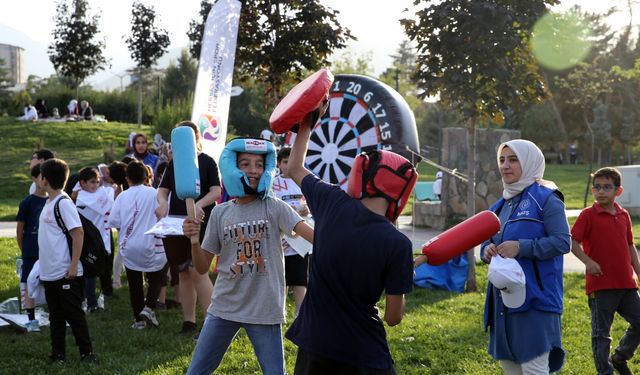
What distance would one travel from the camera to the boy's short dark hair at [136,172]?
24.5 ft

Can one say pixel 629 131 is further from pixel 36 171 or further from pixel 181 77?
pixel 36 171

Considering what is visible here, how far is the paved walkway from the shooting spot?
1188 centimetres

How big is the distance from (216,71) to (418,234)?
20.0ft

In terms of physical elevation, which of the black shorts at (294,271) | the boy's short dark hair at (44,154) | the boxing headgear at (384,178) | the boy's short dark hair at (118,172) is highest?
the boxing headgear at (384,178)

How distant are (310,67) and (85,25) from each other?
22532 millimetres

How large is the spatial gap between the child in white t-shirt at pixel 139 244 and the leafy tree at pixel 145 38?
23061 mm

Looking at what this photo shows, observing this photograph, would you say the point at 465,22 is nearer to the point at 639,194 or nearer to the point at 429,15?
the point at 429,15

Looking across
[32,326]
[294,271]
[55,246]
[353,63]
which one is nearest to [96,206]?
[32,326]

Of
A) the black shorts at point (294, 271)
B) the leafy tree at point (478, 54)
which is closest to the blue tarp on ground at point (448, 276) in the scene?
the leafy tree at point (478, 54)

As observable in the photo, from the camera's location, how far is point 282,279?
4.39 m

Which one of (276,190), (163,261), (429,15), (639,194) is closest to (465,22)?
(429,15)

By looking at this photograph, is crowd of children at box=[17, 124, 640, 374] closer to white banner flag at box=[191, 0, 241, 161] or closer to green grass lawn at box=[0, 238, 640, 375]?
green grass lawn at box=[0, 238, 640, 375]

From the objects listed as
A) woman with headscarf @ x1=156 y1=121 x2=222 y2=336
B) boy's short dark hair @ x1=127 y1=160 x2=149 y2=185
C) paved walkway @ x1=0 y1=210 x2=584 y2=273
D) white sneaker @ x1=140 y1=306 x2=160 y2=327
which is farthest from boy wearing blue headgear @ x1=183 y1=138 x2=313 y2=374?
paved walkway @ x1=0 y1=210 x2=584 y2=273

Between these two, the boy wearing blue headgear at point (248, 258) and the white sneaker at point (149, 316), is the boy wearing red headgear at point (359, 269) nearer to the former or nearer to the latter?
the boy wearing blue headgear at point (248, 258)
